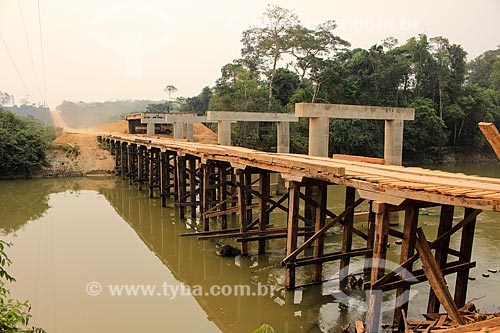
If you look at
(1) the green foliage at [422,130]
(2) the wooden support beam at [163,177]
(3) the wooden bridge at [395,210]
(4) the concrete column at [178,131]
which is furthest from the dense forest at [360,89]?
(3) the wooden bridge at [395,210]

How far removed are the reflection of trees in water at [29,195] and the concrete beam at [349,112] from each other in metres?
9.04

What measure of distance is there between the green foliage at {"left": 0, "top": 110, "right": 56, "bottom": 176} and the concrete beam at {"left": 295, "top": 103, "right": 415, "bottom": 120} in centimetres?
1673

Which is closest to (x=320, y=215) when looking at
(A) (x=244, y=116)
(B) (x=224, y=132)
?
(B) (x=224, y=132)

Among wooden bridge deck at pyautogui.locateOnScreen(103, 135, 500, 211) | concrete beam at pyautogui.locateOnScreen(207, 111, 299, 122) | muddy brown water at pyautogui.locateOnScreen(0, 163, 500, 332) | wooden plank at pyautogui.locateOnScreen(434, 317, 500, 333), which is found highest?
concrete beam at pyautogui.locateOnScreen(207, 111, 299, 122)

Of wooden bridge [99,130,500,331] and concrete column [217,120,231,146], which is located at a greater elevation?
concrete column [217,120,231,146]

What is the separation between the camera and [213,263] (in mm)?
8984

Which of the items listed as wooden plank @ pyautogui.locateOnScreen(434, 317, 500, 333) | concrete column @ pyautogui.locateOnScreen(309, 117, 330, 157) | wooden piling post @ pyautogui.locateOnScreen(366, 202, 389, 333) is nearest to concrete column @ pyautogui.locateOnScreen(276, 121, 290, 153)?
concrete column @ pyautogui.locateOnScreen(309, 117, 330, 157)

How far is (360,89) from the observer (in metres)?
32.7

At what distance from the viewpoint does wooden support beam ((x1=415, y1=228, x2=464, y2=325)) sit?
14.3 feet

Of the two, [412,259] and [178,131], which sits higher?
[178,131]

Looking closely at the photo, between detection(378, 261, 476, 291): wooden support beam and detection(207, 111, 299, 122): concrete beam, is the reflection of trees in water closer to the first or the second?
detection(207, 111, 299, 122): concrete beam

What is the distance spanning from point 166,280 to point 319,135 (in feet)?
19.3

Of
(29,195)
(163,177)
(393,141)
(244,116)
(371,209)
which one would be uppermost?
(244,116)

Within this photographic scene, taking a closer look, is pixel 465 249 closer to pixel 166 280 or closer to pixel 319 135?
pixel 166 280
